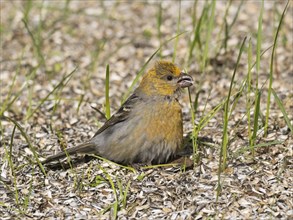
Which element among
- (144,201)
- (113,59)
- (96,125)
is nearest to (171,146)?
(144,201)

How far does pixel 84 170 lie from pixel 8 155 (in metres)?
0.65

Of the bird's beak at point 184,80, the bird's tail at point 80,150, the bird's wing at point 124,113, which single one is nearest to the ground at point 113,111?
the bird's tail at point 80,150

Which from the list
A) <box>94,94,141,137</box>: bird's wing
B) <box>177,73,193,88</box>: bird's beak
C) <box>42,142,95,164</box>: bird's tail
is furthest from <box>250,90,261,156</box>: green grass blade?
<box>42,142,95,164</box>: bird's tail

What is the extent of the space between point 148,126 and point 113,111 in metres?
1.35

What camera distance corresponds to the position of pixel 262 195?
4957 mm

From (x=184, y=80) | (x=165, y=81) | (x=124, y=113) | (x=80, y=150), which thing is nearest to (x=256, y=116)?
(x=184, y=80)

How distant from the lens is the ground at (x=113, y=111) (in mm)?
4961

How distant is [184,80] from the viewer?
18.1 feet

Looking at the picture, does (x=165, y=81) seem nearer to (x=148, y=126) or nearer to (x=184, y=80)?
Answer: (x=184, y=80)

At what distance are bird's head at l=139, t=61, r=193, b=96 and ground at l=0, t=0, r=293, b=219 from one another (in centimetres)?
28

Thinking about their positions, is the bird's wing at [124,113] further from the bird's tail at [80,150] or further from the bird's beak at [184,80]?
the bird's beak at [184,80]

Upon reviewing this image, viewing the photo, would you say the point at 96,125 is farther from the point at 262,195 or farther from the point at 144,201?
the point at 262,195

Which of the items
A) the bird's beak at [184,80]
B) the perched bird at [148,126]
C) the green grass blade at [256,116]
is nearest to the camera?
the green grass blade at [256,116]

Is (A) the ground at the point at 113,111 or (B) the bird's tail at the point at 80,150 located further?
(B) the bird's tail at the point at 80,150
